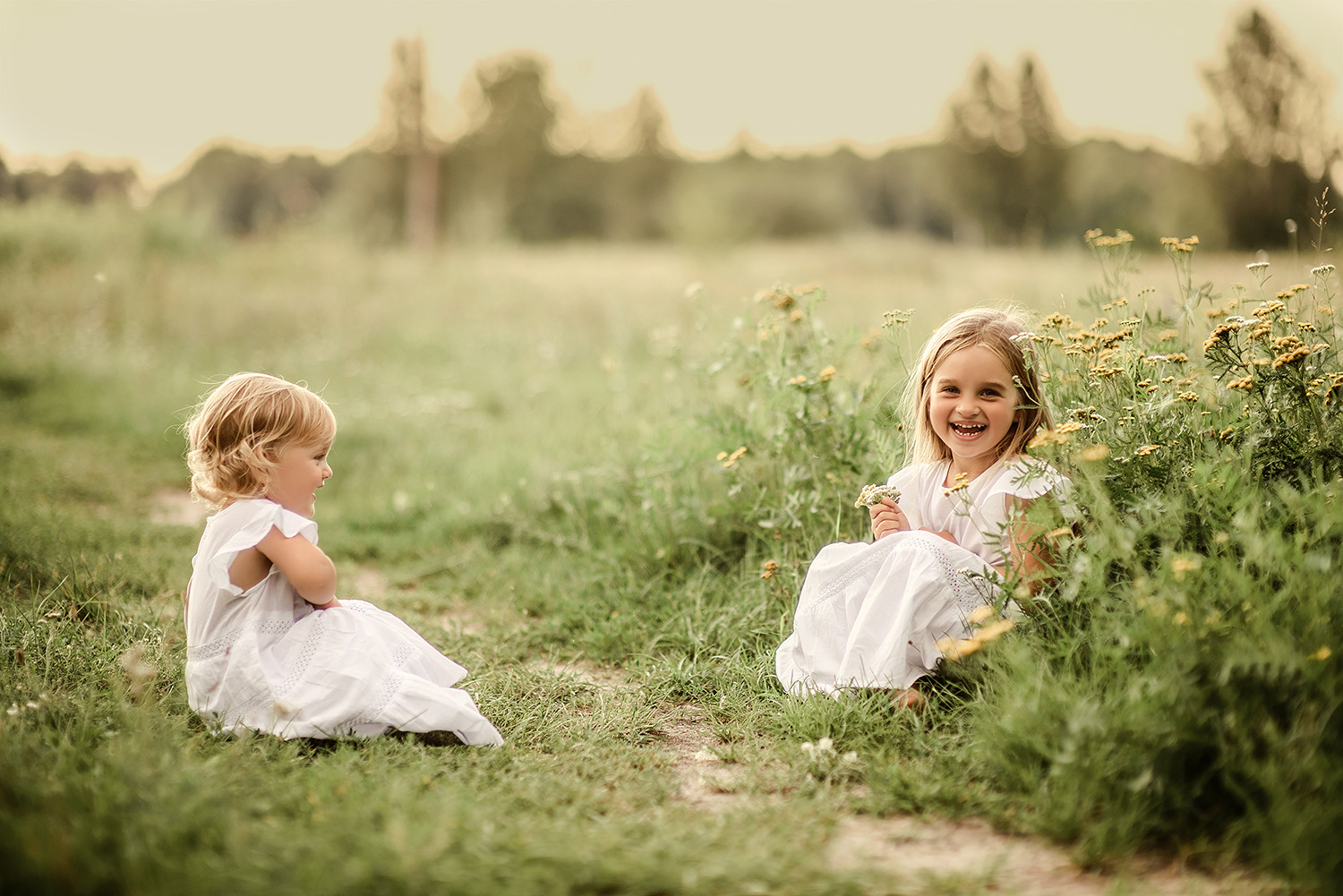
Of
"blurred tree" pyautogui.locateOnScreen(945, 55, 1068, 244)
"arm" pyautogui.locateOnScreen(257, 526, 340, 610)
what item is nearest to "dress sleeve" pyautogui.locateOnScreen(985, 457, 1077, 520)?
"arm" pyautogui.locateOnScreen(257, 526, 340, 610)

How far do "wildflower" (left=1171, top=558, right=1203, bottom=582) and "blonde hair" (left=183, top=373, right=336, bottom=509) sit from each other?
89.1 inches

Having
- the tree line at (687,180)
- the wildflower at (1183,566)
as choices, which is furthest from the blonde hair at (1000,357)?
the tree line at (687,180)

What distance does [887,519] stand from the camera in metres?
2.77

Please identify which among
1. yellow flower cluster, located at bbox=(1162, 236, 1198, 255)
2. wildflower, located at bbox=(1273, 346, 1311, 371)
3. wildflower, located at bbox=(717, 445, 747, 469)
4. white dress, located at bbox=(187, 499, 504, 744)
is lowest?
white dress, located at bbox=(187, 499, 504, 744)

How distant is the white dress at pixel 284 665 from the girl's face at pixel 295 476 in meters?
0.08

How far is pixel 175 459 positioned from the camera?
20.1 ft

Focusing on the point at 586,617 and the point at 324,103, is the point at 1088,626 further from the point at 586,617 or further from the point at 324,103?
the point at 324,103

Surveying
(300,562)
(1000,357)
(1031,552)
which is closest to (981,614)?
(1031,552)

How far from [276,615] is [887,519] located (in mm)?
1902

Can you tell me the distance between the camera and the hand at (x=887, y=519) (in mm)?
2750

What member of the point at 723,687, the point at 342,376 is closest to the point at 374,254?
the point at 342,376

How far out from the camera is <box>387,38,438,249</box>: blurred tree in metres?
20.7

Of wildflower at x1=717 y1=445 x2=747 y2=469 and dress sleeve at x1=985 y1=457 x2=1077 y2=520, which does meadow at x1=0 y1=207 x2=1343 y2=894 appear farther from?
wildflower at x1=717 y1=445 x2=747 y2=469

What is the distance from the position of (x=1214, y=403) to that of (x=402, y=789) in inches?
102
